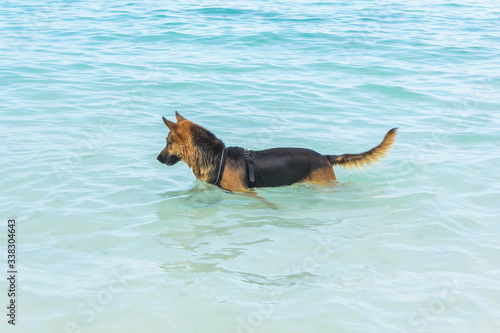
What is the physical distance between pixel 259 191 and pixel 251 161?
0.49 meters

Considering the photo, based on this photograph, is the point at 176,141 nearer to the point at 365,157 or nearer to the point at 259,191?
the point at 259,191

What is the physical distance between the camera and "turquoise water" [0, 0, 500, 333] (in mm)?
5227

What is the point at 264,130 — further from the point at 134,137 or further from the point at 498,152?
the point at 498,152

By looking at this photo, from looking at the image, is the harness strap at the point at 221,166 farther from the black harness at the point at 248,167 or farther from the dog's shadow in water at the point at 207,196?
the dog's shadow in water at the point at 207,196

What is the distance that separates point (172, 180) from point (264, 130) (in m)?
2.57

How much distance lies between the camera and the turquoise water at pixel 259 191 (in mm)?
5227

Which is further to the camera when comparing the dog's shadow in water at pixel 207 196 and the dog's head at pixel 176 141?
the dog's head at pixel 176 141

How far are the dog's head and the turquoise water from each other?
0.39 metres

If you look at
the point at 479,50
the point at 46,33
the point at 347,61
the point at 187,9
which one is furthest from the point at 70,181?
the point at 187,9

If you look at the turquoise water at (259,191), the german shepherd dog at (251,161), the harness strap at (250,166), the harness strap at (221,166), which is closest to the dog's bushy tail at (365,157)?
the german shepherd dog at (251,161)

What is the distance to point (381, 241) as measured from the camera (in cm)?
652

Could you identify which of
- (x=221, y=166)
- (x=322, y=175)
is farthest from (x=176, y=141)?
(x=322, y=175)

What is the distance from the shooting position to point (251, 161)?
314 inches

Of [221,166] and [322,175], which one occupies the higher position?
[221,166]
